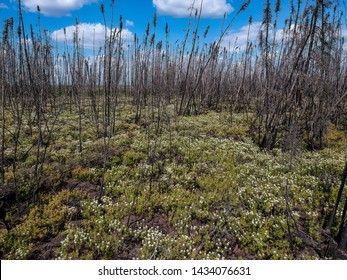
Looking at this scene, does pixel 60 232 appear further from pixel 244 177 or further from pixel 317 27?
pixel 317 27

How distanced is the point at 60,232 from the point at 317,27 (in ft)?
31.4

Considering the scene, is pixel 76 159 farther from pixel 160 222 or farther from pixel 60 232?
pixel 160 222

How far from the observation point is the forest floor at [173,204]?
159 inches

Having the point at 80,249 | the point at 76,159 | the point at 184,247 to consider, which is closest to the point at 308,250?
the point at 184,247

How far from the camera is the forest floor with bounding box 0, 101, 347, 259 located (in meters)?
4.03

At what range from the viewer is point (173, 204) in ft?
17.4

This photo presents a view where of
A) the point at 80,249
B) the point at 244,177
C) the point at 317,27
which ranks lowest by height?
the point at 80,249

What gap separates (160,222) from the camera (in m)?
4.79

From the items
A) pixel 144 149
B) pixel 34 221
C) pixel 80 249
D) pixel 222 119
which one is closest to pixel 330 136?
pixel 222 119

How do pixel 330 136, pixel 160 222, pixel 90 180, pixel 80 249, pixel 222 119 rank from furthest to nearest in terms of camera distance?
pixel 222 119, pixel 330 136, pixel 90 180, pixel 160 222, pixel 80 249

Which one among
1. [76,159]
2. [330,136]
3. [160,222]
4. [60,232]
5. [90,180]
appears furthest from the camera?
[330,136]

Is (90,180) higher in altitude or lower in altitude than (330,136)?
lower

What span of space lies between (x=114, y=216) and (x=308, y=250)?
14.1 feet

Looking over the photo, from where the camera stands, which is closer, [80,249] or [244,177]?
[80,249]
